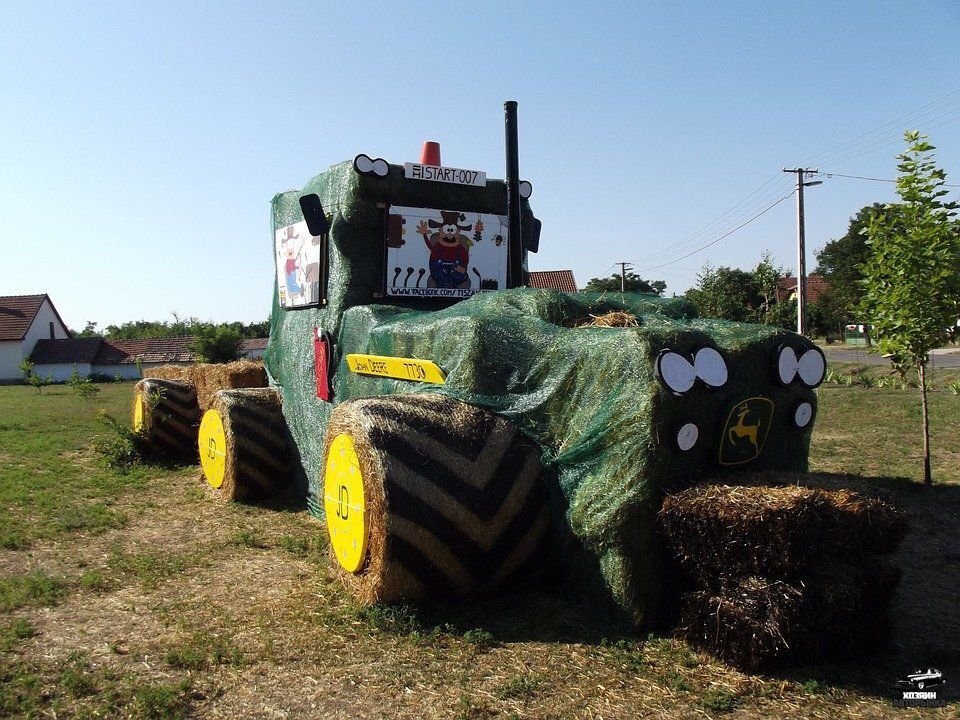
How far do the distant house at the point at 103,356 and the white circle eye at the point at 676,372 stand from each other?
39920mm

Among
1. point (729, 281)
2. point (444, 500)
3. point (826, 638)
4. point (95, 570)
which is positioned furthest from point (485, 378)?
point (729, 281)

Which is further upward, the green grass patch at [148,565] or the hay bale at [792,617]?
the hay bale at [792,617]

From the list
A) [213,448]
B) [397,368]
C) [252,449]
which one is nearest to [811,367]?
[397,368]

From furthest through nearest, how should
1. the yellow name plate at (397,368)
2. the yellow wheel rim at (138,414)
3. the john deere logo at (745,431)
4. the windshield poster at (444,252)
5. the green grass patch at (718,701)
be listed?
the yellow wheel rim at (138,414)
the windshield poster at (444,252)
the yellow name plate at (397,368)
the john deere logo at (745,431)
the green grass patch at (718,701)

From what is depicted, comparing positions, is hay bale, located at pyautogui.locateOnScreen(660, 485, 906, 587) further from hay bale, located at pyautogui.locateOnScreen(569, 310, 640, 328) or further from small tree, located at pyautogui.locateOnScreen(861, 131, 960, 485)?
small tree, located at pyautogui.locateOnScreen(861, 131, 960, 485)

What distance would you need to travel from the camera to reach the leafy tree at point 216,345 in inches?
757

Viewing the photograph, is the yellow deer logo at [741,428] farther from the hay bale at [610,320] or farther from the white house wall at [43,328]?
the white house wall at [43,328]

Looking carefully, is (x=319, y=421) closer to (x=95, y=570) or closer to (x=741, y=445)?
(x=95, y=570)

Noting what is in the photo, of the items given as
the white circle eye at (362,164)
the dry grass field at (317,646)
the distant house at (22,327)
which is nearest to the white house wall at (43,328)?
the distant house at (22,327)

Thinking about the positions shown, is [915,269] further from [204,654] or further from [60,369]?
[60,369]

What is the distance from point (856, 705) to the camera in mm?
3418

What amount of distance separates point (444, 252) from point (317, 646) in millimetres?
3659

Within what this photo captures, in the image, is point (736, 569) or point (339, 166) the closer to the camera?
point (736, 569)

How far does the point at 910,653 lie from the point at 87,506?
278 inches
